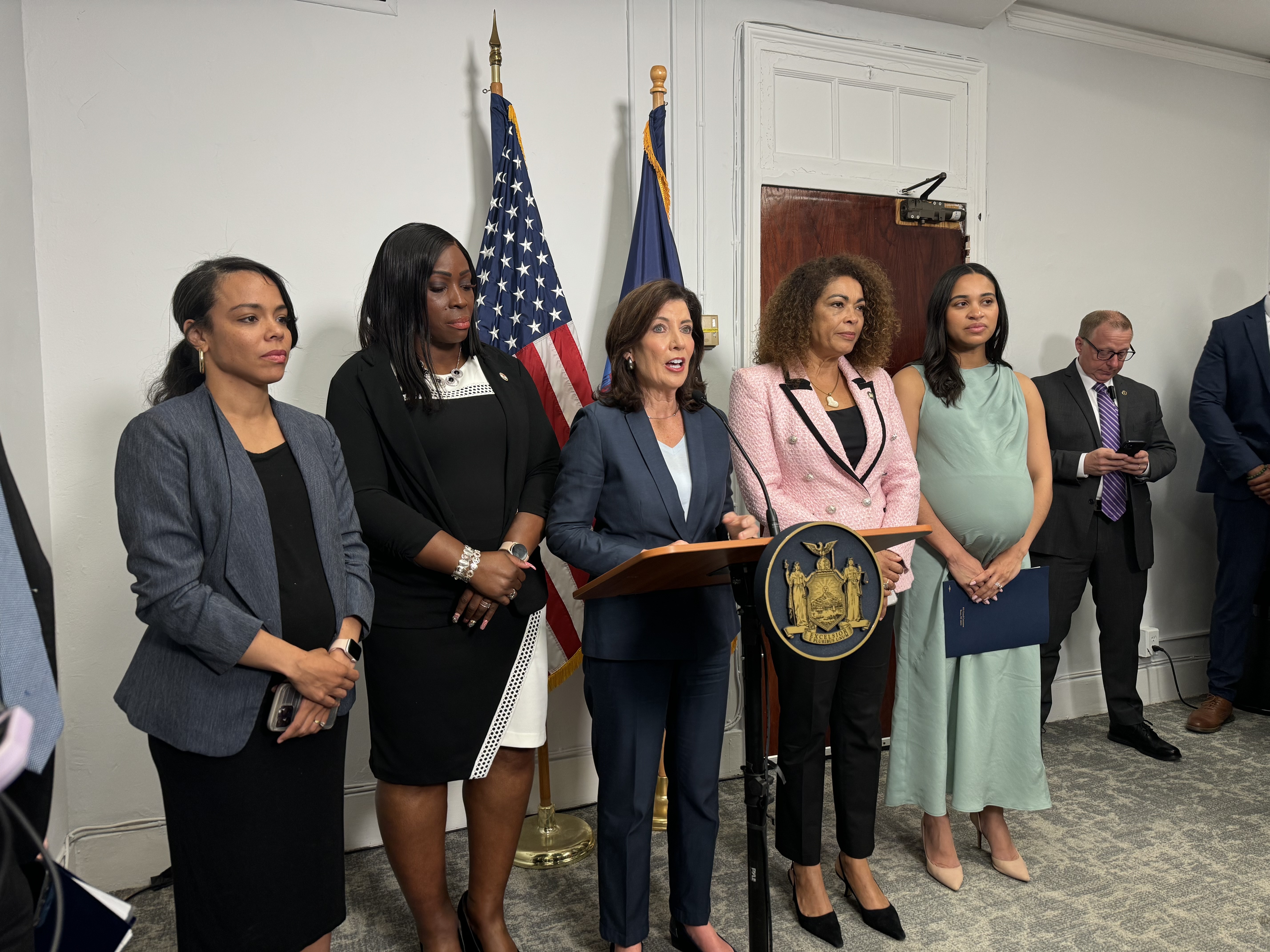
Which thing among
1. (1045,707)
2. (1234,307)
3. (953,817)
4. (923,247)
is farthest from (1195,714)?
(923,247)

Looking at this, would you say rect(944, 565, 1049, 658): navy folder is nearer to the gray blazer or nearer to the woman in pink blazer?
the woman in pink blazer

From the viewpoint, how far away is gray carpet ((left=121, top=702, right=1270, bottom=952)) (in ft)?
7.49

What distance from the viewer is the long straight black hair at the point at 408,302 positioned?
2016 millimetres

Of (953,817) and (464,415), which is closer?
(464,415)

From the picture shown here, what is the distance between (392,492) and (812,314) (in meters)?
1.22

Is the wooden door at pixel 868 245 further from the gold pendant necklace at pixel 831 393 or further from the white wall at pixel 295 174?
the gold pendant necklace at pixel 831 393

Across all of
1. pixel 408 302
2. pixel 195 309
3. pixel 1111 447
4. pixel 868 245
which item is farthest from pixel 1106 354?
pixel 195 309

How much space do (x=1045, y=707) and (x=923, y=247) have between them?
199cm

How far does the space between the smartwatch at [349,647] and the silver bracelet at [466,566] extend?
0.27 metres

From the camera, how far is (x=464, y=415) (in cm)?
206

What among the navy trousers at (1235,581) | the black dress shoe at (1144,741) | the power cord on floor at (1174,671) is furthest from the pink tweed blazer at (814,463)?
the power cord on floor at (1174,671)

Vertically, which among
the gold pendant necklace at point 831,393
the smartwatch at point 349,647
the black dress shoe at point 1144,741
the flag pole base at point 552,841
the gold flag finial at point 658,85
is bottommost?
the flag pole base at point 552,841

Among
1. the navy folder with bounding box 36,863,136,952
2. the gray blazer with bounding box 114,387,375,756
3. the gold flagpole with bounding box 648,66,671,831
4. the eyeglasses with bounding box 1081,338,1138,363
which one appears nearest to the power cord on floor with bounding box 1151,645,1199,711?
the eyeglasses with bounding box 1081,338,1138,363

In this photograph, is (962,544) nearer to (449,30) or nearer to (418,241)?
(418,241)
